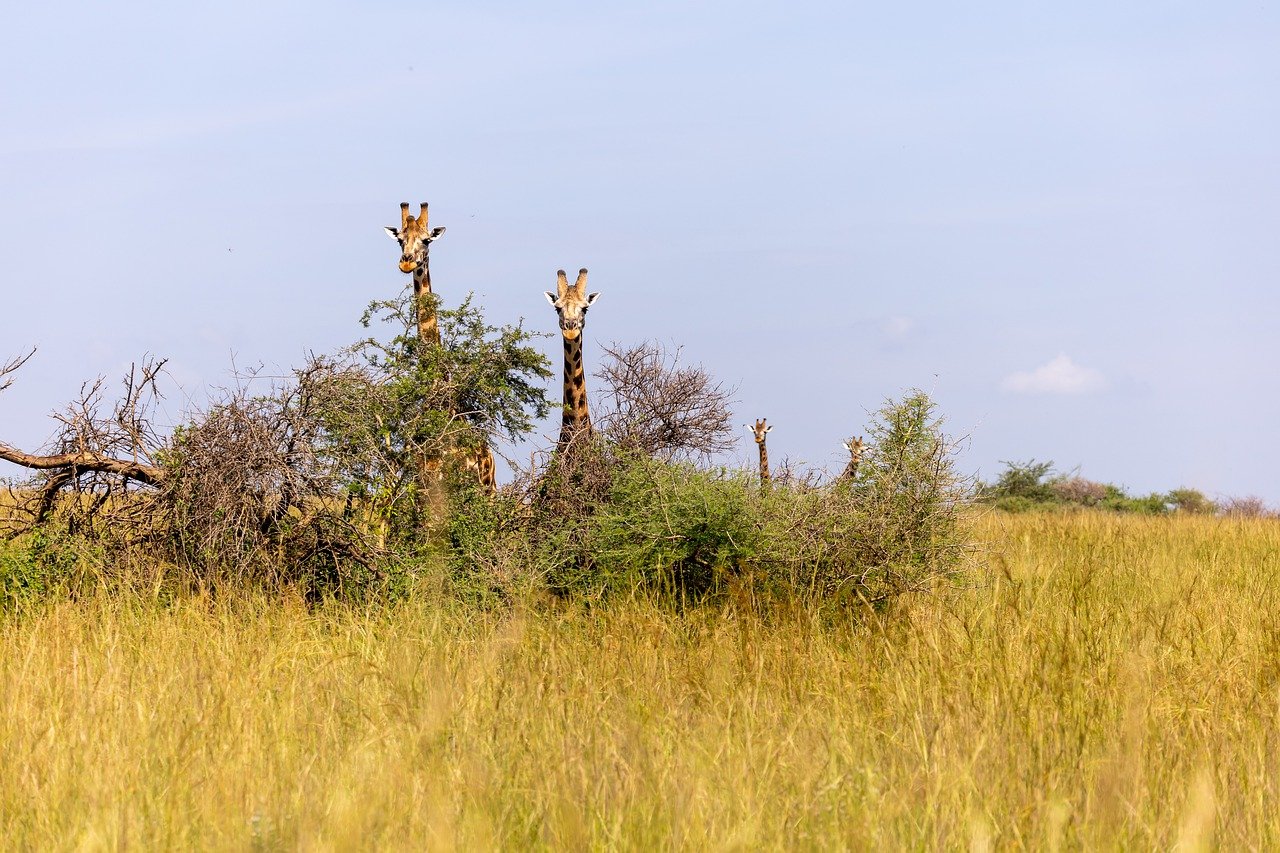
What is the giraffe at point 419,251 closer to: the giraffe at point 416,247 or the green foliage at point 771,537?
the giraffe at point 416,247

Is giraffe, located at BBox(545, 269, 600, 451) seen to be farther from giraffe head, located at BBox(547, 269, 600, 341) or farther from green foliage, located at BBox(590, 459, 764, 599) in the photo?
green foliage, located at BBox(590, 459, 764, 599)

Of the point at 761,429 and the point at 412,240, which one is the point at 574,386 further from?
the point at 761,429

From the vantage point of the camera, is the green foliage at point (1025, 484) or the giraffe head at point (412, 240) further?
the green foliage at point (1025, 484)

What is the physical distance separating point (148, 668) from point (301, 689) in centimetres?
91

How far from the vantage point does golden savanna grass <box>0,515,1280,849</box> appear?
135 inches

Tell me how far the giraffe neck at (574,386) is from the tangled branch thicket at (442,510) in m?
1.65

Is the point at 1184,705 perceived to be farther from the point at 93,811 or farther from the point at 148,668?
the point at 148,668

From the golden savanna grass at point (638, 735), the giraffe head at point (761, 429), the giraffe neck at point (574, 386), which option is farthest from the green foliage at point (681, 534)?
the giraffe head at point (761, 429)

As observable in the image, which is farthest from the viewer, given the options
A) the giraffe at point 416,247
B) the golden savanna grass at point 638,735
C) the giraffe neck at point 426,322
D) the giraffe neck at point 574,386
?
the giraffe at point 416,247

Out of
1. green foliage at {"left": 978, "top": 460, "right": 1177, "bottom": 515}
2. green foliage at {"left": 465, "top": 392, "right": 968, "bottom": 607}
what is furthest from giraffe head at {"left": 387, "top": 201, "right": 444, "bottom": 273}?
green foliage at {"left": 978, "top": 460, "right": 1177, "bottom": 515}

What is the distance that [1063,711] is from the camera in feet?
15.1

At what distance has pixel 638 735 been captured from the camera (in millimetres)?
→ 4152

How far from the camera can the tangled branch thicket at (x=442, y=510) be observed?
26.1 feet

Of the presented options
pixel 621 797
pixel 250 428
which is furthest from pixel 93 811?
pixel 250 428
